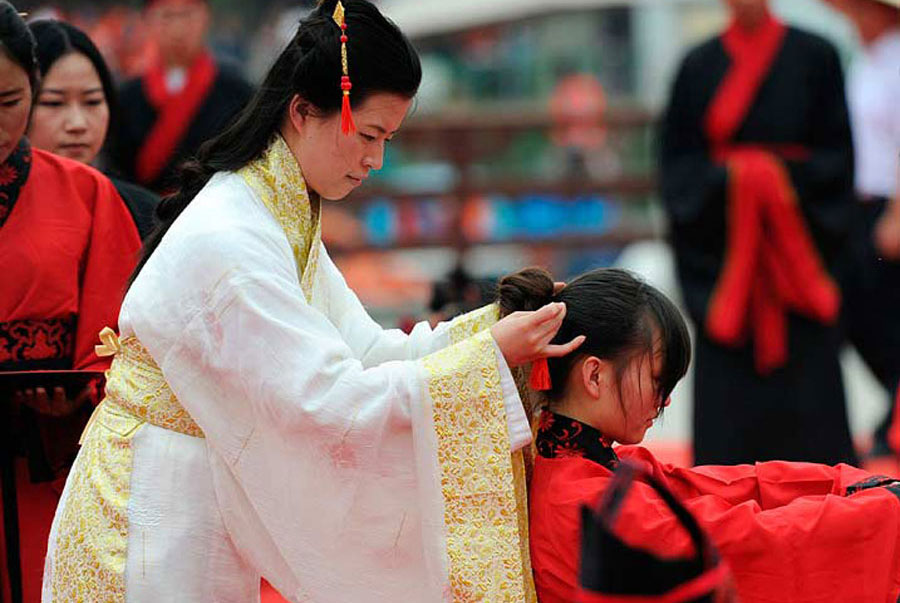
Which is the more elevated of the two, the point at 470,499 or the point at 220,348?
the point at 220,348

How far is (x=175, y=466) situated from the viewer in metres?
2.60

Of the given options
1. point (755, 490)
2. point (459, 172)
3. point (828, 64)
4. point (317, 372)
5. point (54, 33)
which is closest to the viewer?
point (317, 372)

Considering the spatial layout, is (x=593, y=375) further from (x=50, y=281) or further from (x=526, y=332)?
(x=50, y=281)

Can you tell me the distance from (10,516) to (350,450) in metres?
0.93

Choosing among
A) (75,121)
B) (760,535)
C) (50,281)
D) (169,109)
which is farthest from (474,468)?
(169,109)

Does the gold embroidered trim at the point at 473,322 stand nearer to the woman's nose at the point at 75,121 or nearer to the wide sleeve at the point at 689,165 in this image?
the woman's nose at the point at 75,121

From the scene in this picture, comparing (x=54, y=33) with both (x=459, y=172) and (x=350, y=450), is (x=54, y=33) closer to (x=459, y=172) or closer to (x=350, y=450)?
(x=350, y=450)

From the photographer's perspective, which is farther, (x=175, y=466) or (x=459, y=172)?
(x=459, y=172)

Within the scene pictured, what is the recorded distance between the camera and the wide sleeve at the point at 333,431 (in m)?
2.48

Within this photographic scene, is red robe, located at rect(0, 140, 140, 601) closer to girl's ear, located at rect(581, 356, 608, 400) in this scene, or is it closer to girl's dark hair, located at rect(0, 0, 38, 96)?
girl's dark hair, located at rect(0, 0, 38, 96)

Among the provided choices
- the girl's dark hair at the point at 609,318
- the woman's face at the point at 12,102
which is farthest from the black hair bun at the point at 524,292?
the woman's face at the point at 12,102

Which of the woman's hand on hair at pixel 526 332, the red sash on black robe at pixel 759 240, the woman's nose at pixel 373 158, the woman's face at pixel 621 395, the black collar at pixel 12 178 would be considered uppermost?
the woman's nose at pixel 373 158

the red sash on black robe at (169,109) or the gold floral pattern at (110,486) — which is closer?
the gold floral pattern at (110,486)

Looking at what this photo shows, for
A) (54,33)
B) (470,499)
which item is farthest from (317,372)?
(54,33)
